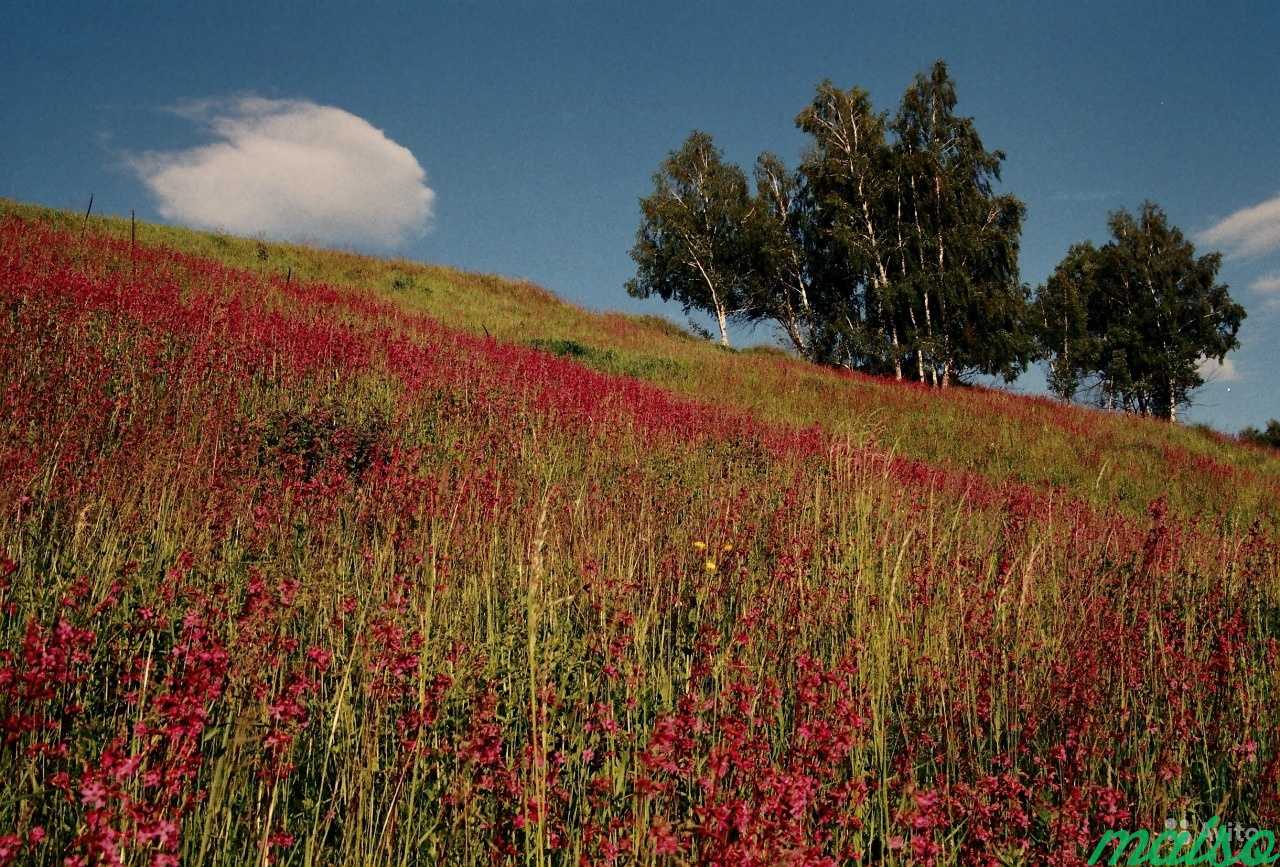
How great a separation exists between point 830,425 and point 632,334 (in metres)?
11.4

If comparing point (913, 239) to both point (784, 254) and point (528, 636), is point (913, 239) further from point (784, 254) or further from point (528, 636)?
point (528, 636)

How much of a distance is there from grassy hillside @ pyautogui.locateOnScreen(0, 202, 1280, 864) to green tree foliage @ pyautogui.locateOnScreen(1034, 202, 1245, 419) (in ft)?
94.8

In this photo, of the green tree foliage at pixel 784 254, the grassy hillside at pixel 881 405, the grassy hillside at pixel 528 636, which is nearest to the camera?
the grassy hillside at pixel 528 636

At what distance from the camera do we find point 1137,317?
31.5 meters

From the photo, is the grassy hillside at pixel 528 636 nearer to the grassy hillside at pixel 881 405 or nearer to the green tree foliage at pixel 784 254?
the grassy hillside at pixel 881 405

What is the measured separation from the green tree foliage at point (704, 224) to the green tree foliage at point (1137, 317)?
572 inches

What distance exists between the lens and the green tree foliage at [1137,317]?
3038cm

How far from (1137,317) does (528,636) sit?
1468 inches

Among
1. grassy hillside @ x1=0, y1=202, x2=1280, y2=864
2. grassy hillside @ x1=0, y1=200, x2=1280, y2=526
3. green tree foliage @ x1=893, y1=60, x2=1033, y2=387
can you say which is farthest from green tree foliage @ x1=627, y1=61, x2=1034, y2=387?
grassy hillside @ x1=0, y1=202, x2=1280, y2=864

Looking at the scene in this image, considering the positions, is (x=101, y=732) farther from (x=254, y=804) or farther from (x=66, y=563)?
(x=66, y=563)

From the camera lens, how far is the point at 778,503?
5.78 meters

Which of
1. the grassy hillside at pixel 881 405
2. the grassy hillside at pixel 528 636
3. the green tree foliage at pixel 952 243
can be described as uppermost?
the green tree foliage at pixel 952 243

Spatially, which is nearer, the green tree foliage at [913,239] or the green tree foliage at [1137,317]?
the green tree foliage at [913,239]

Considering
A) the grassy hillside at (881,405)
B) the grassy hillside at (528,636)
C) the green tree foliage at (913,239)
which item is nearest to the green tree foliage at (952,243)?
the green tree foliage at (913,239)
